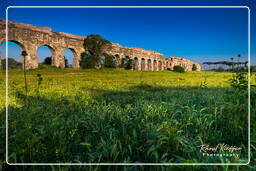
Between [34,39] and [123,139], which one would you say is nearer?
[123,139]

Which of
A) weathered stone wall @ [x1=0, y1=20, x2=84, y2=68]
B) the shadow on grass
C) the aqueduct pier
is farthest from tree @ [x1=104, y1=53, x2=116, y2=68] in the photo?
the shadow on grass

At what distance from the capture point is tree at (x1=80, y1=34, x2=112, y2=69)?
7.36 feet

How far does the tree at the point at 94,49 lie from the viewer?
2.24 metres

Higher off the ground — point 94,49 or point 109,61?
point 94,49

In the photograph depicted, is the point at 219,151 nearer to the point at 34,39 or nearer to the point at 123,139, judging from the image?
the point at 123,139

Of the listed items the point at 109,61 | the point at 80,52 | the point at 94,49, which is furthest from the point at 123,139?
the point at 80,52

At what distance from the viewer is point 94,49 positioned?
8.20 ft

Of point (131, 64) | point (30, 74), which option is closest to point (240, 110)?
point (131, 64)

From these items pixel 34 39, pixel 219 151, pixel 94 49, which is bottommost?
pixel 219 151

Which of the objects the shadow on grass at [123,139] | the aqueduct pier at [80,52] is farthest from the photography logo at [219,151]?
the aqueduct pier at [80,52]

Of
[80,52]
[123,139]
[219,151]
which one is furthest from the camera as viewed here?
[80,52]

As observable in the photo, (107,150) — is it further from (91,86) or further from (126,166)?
(91,86)

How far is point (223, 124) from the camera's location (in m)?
1.54

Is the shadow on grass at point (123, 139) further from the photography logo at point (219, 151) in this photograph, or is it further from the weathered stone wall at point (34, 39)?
the weathered stone wall at point (34, 39)
